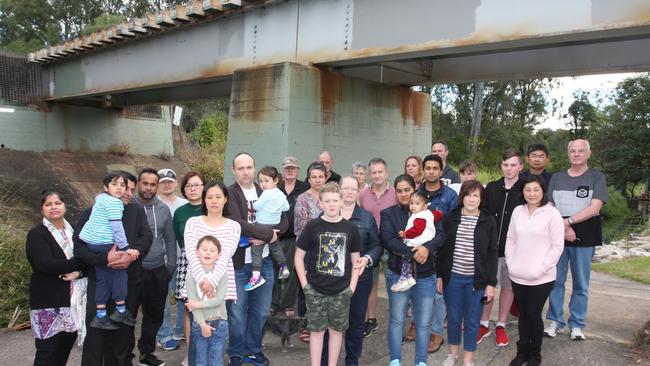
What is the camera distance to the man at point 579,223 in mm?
4465

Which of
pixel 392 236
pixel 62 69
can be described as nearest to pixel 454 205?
pixel 392 236

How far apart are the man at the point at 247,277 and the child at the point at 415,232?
1116mm

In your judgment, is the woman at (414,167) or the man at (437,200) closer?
the man at (437,200)

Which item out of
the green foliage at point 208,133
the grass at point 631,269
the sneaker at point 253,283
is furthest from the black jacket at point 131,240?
the green foliage at point 208,133

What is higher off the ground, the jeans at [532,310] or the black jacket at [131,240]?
the black jacket at [131,240]

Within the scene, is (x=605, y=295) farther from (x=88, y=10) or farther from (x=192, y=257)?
(x=88, y=10)

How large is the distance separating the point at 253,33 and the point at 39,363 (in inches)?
221

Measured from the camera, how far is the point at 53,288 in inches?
142

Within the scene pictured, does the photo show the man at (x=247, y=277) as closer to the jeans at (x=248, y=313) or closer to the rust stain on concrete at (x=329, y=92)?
the jeans at (x=248, y=313)

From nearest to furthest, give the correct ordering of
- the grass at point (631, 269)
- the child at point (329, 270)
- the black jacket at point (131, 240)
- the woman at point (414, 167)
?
the black jacket at point (131, 240)
the child at point (329, 270)
the woman at point (414, 167)
the grass at point (631, 269)

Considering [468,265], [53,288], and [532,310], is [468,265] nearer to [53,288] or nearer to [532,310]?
[532,310]

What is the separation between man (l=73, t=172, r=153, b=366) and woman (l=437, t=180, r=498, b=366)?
246cm

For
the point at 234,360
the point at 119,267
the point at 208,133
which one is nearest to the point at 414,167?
the point at 234,360

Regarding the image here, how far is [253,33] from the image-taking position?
7.69 m
